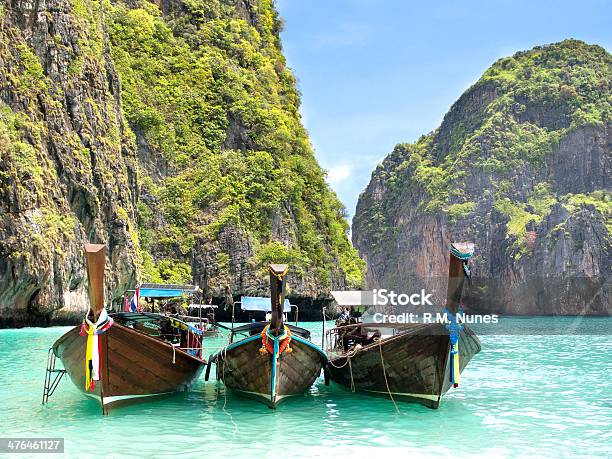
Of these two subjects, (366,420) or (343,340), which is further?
(343,340)

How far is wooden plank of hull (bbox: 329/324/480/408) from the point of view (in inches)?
476

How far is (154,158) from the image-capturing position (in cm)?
5009

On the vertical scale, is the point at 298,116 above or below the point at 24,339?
above

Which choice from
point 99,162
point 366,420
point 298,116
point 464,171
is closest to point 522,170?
point 464,171

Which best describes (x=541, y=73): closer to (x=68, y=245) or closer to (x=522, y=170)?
(x=522, y=170)

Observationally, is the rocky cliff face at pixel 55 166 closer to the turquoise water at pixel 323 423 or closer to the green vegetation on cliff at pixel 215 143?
the green vegetation on cliff at pixel 215 143

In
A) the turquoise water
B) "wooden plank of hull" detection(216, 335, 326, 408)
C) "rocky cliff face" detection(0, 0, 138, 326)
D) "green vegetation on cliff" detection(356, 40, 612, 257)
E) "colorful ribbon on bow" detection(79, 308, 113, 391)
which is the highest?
"green vegetation on cliff" detection(356, 40, 612, 257)

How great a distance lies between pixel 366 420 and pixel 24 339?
20.5 metres

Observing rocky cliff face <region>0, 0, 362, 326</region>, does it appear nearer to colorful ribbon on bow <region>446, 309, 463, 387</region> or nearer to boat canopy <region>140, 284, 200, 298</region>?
boat canopy <region>140, 284, 200, 298</region>

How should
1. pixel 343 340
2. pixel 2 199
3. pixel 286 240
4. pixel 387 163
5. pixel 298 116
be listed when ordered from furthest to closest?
pixel 387 163, pixel 298 116, pixel 286 240, pixel 2 199, pixel 343 340

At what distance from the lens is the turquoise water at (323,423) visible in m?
9.72

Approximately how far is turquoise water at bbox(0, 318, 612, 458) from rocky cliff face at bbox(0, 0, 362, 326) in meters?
14.5

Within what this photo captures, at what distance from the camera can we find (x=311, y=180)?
59.3 metres

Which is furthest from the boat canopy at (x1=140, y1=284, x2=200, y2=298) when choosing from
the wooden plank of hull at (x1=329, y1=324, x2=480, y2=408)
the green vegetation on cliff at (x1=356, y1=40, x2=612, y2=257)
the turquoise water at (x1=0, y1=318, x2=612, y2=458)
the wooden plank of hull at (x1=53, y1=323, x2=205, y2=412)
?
the green vegetation on cliff at (x1=356, y1=40, x2=612, y2=257)
